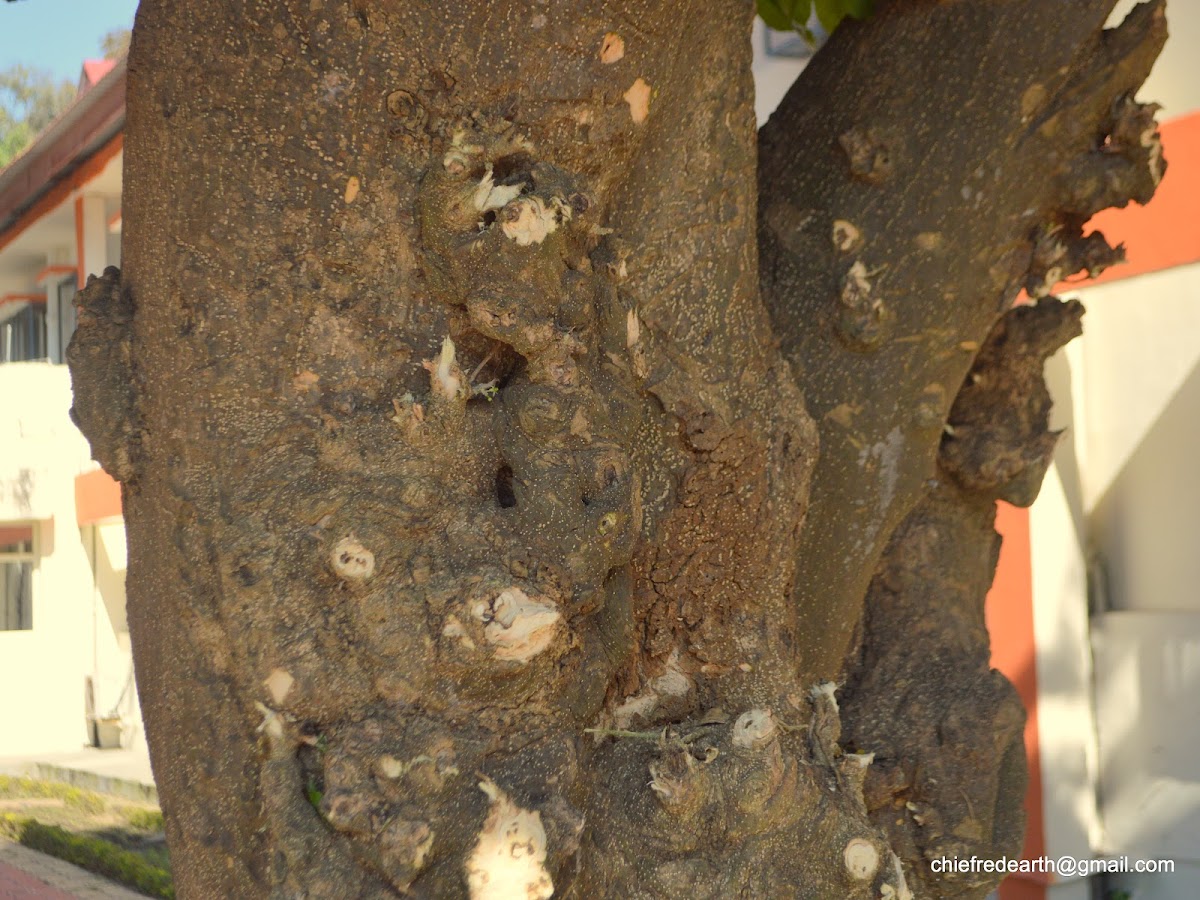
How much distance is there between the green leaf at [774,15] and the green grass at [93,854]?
16.3 ft

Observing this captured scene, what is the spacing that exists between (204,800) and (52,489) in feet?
40.7

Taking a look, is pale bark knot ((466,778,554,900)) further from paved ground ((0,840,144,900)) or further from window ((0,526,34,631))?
window ((0,526,34,631))

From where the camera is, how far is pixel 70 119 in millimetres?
10000

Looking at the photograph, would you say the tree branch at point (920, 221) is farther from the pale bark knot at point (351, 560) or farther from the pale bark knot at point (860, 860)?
the pale bark knot at point (351, 560)

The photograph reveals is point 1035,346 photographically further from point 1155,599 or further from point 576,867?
point 1155,599

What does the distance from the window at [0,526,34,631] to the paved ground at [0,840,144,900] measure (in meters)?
6.62

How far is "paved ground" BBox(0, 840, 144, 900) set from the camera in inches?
239

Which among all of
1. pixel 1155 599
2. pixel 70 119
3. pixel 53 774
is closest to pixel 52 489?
pixel 53 774

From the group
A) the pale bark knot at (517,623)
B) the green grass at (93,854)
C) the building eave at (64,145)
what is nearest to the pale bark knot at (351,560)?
the pale bark knot at (517,623)

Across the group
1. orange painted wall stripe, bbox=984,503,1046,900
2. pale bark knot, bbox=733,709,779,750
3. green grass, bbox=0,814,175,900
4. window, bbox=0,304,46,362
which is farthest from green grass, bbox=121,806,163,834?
window, bbox=0,304,46,362

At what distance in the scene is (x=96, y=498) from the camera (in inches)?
475

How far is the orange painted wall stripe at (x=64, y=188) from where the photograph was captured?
408 inches

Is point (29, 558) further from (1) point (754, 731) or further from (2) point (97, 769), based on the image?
(1) point (754, 731)

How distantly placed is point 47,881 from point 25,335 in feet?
38.5
